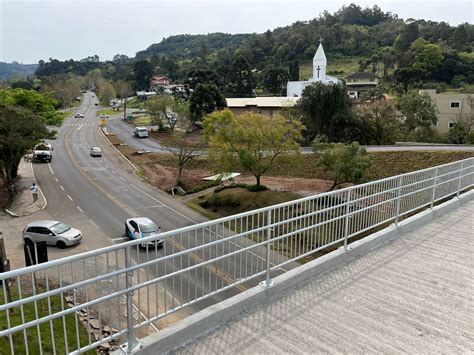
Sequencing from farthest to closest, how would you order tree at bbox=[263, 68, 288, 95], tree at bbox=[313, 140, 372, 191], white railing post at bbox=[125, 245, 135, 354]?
tree at bbox=[263, 68, 288, 95] → tree at bbox=[313, 140, 372, 191] → white railing post at bbox=[125, 245, 135, 354]

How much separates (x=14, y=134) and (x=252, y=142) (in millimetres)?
16240

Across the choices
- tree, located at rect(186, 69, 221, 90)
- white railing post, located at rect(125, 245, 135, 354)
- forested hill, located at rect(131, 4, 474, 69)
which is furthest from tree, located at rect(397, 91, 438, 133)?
forested hill, located at rect(131, 4, 474, 69)

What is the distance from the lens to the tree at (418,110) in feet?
148

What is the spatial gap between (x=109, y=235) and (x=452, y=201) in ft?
57.7

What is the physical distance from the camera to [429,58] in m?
79.9

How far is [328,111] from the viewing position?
146ft

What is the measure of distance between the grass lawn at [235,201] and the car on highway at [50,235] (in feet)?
33.1

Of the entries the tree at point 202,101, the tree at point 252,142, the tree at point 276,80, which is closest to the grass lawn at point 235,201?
the tree at point 252,142

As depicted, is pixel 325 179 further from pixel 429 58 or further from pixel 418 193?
pixel 429 58

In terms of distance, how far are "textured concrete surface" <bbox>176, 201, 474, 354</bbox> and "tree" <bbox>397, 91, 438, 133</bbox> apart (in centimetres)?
4265

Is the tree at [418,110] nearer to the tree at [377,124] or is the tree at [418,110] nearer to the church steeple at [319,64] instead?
the tree at [377,124]

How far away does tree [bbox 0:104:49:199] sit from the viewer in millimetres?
26844

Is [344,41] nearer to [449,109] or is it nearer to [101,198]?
[449,109]

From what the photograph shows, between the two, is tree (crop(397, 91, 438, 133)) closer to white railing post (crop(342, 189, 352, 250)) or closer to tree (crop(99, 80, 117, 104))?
white railing post (crop(342, 189, 352, 250))
